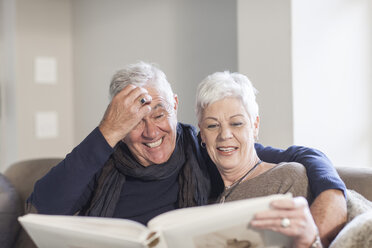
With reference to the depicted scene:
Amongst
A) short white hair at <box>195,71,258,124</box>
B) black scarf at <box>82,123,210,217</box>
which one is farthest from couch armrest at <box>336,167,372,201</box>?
black scarf at <box>82,123,210,217</box>

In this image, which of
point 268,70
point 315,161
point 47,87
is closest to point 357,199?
point 315,161

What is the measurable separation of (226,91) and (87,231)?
2.41 ft

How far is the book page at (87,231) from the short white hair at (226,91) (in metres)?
0.66

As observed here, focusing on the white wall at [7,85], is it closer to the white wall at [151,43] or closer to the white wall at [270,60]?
the white wall at [151,43]

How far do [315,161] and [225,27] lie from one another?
4.86ft

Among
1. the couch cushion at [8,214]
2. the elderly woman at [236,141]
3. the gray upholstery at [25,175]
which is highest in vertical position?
the elderly woman at [236,141]

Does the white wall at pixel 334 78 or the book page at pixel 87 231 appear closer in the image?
the book page at pixel 87 231

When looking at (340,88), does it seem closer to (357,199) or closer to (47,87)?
(357,199)

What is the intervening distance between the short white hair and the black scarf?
245mm

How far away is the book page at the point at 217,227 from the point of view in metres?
1.07

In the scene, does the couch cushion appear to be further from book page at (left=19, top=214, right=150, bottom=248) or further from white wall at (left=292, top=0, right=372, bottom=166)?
white wall at (left=292, top=0, right=372, bottom=166)

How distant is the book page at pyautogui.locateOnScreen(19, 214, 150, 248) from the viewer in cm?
115

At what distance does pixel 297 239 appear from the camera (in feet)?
3.94

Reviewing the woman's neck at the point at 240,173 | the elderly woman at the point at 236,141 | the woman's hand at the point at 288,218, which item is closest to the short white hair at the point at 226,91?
the elderly woman at the point at 236,141
